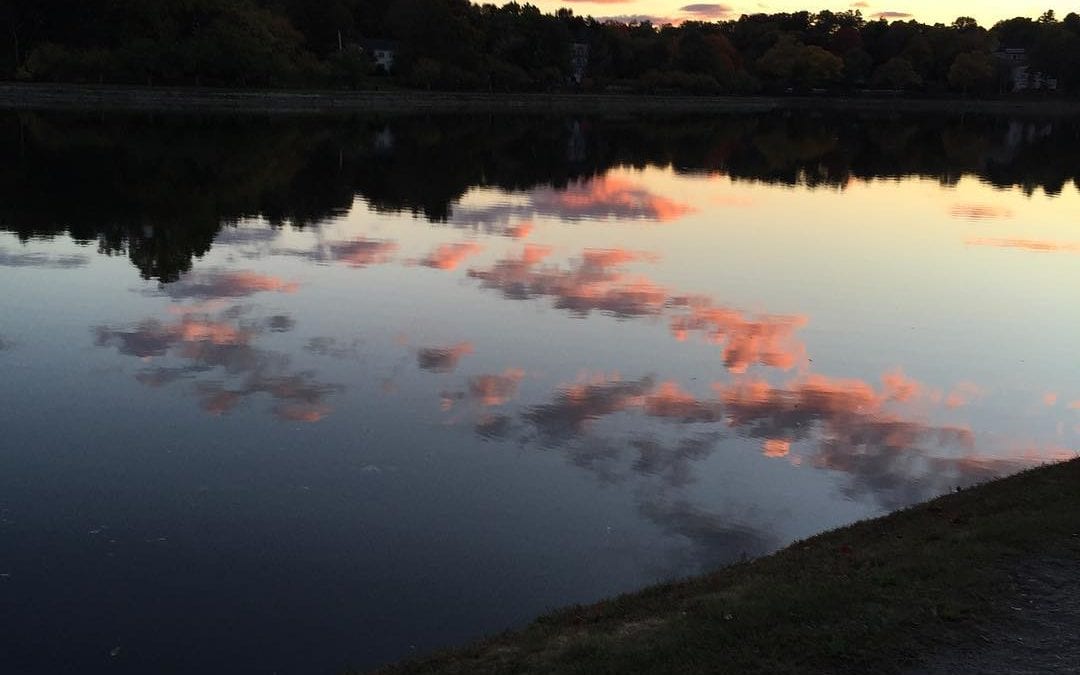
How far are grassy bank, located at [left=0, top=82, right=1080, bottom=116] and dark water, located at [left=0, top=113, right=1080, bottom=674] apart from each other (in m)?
56.9

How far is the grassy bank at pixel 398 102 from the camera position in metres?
89.9

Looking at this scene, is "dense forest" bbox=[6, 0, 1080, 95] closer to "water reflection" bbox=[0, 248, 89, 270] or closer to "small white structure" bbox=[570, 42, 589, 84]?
"small white structure" bbox=[570, 42, 589, 84]

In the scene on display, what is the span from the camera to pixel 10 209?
33.4 meters

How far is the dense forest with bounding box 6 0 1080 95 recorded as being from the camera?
324ft

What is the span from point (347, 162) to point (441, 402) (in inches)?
1583

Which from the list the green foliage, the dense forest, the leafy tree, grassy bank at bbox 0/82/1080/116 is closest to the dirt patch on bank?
grassy bank at bbox 0/82/1080/116

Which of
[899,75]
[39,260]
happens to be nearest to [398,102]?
[39,260]

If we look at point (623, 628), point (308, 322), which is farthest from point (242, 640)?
point (308, 322)

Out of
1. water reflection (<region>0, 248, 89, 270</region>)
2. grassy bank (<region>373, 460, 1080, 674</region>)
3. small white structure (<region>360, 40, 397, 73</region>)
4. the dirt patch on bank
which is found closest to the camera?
the dirt patch on bank

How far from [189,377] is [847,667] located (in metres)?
12.6

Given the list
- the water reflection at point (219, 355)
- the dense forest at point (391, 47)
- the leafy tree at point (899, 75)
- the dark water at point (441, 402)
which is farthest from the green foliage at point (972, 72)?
the water reflection at point (219, 355)

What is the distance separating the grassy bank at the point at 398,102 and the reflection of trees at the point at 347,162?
12.6 meters

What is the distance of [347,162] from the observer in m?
53.4

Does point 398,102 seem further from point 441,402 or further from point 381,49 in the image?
point 441,402
